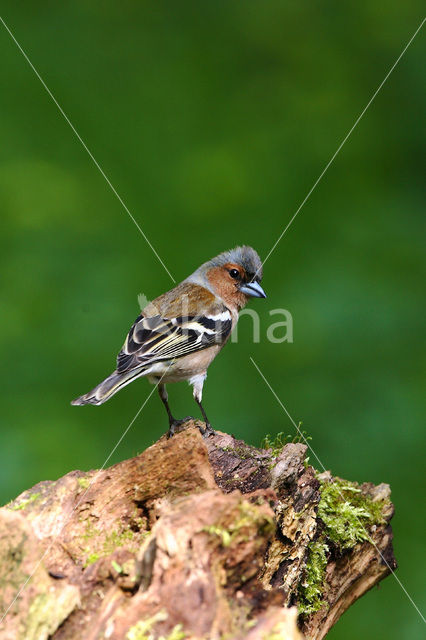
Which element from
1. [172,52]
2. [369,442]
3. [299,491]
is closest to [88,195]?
[172,52]

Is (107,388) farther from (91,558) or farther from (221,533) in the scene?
(221,533)

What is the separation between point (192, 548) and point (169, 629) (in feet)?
0.86

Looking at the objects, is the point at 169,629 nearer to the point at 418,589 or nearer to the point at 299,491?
the point at 299,491

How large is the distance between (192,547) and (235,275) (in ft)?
10.8

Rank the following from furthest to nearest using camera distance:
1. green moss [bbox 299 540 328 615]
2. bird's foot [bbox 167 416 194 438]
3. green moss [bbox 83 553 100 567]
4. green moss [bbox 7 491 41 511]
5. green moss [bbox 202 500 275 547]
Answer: bird's foot [bbox 167 416 194 438] < green moss [bbox 299 540 328 615] < green moss [bbox 7 491 41 511] < green moss [bbox 83 553 100 567] < green moss [bbox 202 500 275 547]

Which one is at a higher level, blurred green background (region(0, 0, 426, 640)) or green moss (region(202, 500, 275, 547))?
blurred green background (region(0, 0, 426, 640))

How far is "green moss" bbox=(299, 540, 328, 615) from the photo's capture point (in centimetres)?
385

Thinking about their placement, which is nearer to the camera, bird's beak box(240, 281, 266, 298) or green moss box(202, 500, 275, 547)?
green moss box(202, 500, 275, 547)

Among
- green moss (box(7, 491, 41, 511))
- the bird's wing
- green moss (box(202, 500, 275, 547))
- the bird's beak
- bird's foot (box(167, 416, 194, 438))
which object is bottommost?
green moss (box(202, 500, 275, 547))

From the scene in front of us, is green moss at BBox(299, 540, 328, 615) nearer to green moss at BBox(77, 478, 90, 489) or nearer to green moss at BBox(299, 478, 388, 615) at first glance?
green moss at BBox(299, 478, 388, 615)

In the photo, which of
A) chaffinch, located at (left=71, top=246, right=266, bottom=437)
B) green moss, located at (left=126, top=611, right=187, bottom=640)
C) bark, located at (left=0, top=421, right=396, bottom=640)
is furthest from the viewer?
chaffinch, located at (left=71, top=246, right=266, bottom=437)

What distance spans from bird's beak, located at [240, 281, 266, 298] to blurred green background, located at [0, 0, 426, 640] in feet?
1.52

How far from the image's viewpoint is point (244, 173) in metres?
6.79

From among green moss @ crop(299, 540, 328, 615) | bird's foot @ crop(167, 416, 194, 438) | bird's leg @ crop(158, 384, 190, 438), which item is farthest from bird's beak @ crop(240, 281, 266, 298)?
green moss @ crop(299, 540, 328, 615)
